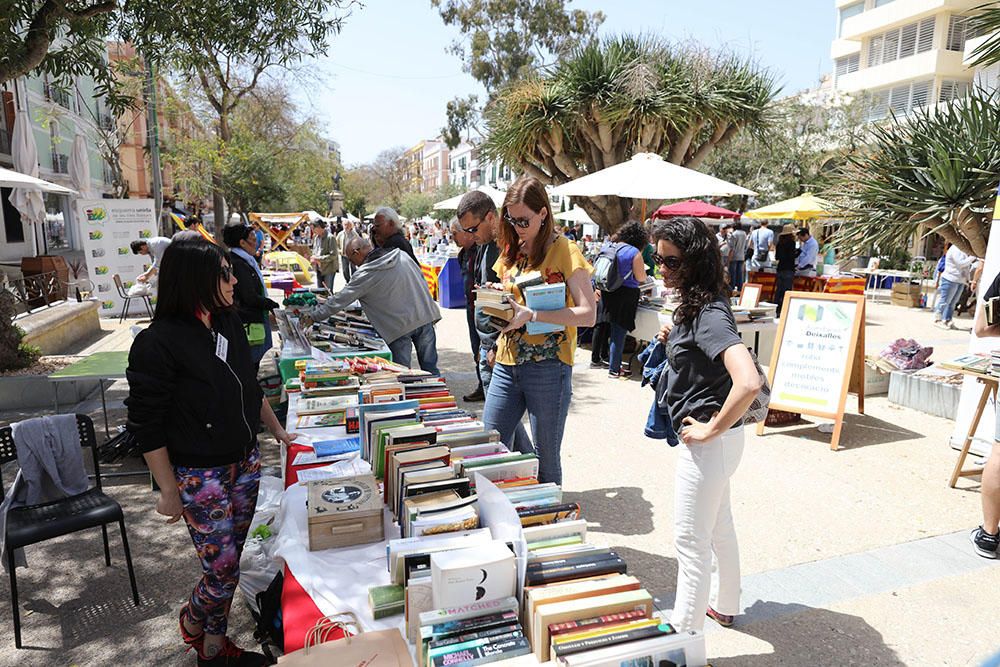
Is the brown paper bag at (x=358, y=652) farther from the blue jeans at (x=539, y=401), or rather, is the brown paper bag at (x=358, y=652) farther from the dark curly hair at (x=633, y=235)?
the dark curly hair at (x=633, y=235)

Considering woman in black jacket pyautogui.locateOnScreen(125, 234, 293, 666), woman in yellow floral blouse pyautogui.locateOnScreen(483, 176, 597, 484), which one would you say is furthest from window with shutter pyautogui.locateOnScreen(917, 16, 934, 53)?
woman in black jacket pyautogui.locateOnScreen(125, 234, 293, 666)

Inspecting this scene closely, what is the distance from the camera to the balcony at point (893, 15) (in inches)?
1094

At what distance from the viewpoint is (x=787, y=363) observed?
5.78 m

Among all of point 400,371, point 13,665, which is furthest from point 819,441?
point 13,665

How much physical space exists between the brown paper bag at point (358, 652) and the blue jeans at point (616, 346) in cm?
620

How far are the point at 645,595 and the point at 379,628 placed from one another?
785 mm

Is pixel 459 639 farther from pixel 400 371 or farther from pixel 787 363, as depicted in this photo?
pixel 787 363

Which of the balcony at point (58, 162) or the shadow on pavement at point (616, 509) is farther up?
the balcony at point (58, 162)

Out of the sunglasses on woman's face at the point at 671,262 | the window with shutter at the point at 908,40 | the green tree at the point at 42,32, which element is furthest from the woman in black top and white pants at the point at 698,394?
the window with shutter at the point at 908,40

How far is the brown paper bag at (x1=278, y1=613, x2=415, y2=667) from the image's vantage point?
1.62 m

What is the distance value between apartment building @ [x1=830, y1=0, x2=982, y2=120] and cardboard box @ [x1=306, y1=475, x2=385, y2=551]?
30820mm

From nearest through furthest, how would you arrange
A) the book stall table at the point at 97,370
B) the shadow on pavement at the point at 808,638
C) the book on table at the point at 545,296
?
the shadow on pavement at the point at 808,638, the book on table at the point at 545,296, the book stall table at the point at 97,370

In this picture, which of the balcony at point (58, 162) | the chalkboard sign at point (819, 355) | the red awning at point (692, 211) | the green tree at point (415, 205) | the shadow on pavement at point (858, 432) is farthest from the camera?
the green tree at point (415, 205)

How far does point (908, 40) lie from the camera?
30078 mm
